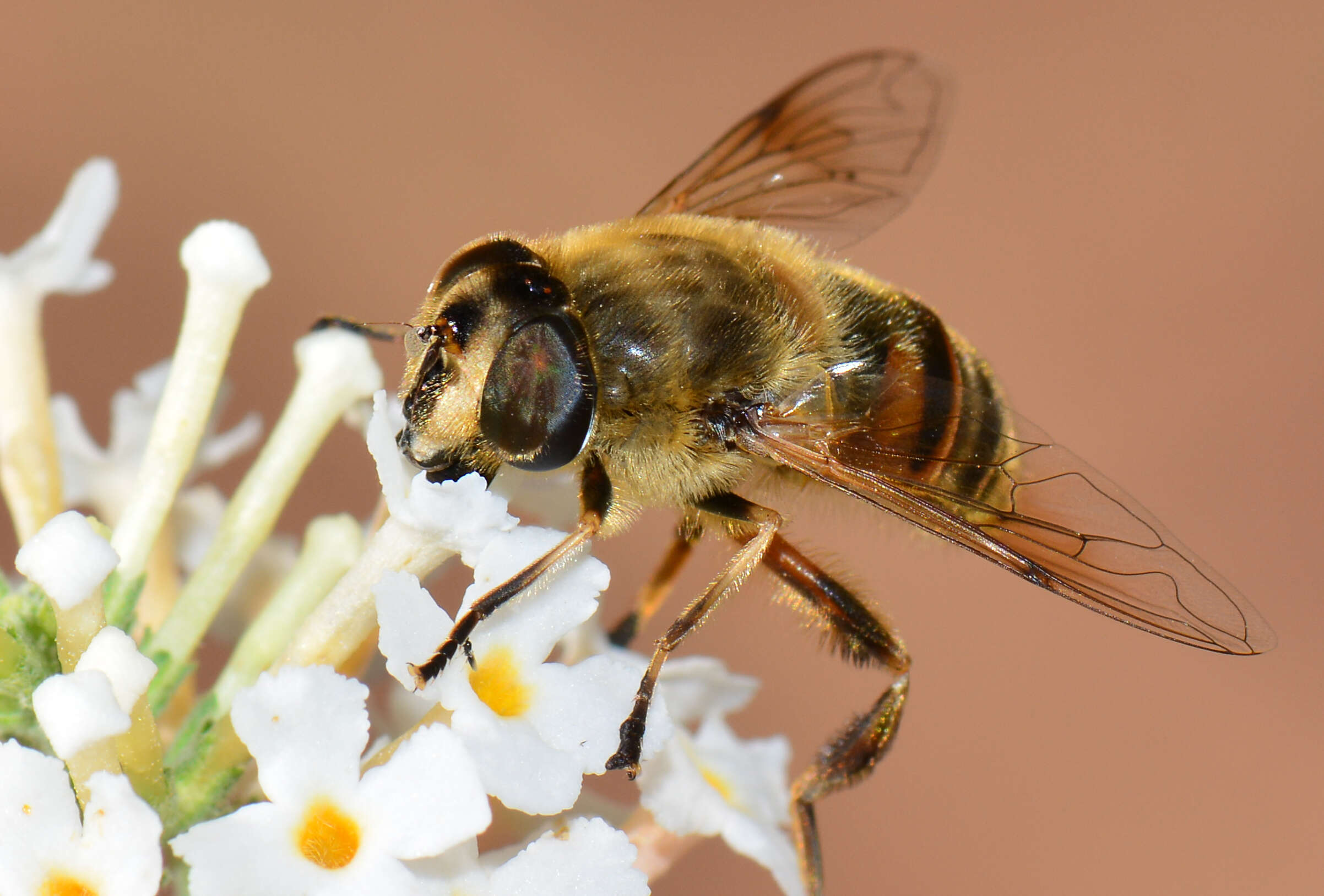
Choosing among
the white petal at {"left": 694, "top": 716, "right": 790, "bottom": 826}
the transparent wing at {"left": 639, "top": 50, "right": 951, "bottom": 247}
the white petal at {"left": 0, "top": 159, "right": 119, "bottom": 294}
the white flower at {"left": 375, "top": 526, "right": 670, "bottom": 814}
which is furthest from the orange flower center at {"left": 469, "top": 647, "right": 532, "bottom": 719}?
the transparent wing at {"left": 639, "top": 50, "right": 951, "bottom": 247}

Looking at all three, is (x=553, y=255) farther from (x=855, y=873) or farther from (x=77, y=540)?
(x=855, y=873)

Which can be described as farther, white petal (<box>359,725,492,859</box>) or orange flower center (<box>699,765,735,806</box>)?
orange flower center (<box>699,765,735,806</box>)

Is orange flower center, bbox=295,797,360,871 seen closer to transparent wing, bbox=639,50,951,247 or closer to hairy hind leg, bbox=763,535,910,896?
hairy hind leg, bbox=763,535,910,896

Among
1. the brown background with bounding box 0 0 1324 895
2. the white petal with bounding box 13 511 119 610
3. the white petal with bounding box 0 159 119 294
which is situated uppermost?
the white petal with bounding box 0 159 119 294

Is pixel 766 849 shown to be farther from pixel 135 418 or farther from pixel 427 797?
pixel 135 418

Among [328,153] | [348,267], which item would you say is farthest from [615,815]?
[328,153]

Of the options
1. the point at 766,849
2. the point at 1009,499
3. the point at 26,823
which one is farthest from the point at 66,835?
the point at 1009,499

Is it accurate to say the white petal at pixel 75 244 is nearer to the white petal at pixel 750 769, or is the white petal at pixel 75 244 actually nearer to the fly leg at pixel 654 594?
the fly leg at pixel 654 594

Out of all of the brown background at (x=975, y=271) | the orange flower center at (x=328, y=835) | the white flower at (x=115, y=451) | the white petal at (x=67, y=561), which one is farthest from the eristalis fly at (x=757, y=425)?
the brown background at (x=975, y=271)
